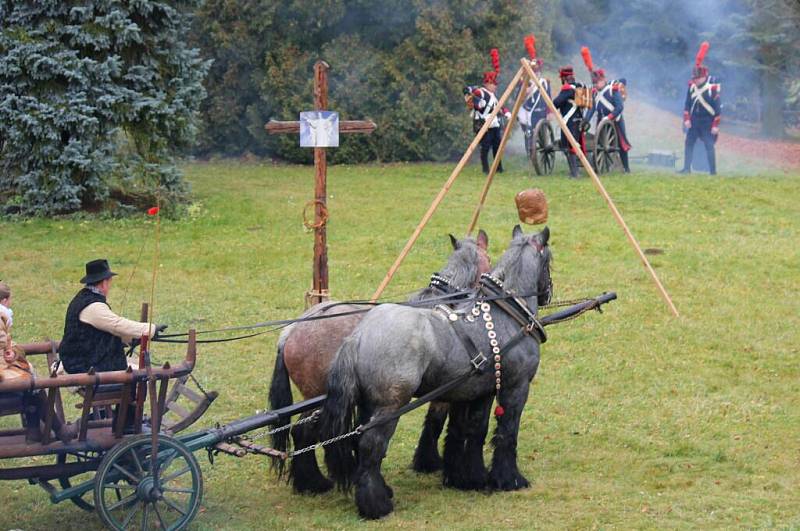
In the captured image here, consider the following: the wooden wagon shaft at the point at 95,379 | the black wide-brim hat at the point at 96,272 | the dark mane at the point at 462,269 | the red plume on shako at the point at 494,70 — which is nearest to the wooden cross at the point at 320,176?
the dark mane at the point at 462,269

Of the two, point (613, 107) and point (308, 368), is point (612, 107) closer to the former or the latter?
point (613, 107)

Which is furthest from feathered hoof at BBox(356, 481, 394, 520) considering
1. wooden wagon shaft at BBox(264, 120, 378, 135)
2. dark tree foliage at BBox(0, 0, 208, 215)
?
dark tree foliage at BBox(0, 0, 208, 215)

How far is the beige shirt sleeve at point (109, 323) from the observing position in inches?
297

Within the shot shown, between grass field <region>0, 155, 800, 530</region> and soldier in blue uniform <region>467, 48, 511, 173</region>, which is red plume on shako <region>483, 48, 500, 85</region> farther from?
grass field <region>0, 155, 800, 530</region>

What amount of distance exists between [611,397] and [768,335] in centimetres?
259

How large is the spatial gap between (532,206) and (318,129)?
2.33 m

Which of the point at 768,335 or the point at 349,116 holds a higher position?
the point at 349,116

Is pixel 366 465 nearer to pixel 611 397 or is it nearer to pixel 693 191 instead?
pixel 611 397

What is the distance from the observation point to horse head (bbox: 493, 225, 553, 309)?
846cm

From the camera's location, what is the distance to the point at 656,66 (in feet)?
115

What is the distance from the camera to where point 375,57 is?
24.9 metres

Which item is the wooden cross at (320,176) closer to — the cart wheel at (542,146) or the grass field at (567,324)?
the grass field at (567,324)

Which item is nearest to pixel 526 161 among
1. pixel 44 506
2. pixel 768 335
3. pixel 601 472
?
pixel 768 335

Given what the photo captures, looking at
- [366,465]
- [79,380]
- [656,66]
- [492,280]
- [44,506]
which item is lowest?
[44,506]
